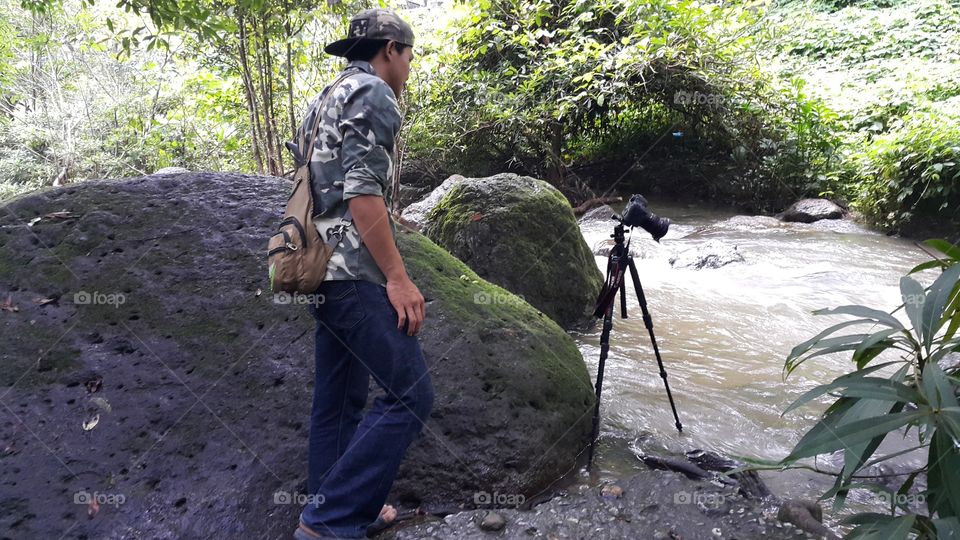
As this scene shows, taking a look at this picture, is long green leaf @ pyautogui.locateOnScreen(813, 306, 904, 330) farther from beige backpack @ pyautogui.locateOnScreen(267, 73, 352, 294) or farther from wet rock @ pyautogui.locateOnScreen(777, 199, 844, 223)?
wet rock @ pyautogui.locateOnScreen(777, 199, 844, 223)

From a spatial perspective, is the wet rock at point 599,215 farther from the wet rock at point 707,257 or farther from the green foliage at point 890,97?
the green foliage at point 890,97

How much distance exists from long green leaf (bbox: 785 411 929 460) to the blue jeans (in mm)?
1045

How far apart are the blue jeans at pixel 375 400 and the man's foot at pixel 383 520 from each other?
0.19 metres

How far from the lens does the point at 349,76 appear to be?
1779 mm

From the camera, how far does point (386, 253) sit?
5.64 ft

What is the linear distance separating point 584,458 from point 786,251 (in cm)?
600

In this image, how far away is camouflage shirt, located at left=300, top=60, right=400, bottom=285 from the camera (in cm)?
168

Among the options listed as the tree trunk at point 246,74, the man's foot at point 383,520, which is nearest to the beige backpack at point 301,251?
the man's foot at point 383,520

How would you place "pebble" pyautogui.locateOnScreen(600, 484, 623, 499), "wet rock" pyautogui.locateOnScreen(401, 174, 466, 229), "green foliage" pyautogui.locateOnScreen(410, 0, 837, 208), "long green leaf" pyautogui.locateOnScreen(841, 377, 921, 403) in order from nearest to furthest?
1. "long green leaf" pyautogui.locateOnScreen(841, 377, 921, 403)
2. "pebble" pyautogui.locateOnScreen(600, 484, 623, 499)
3. "wet rock" pyautogui.locateOnScreen(401, 174, 466, 229)
4. "green foliage" pyautogui.locateOnScreen(410, 0, 837, 208)

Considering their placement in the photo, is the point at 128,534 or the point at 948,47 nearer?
the point at 128,534

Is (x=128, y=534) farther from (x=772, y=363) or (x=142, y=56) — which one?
(x=142, y=56)

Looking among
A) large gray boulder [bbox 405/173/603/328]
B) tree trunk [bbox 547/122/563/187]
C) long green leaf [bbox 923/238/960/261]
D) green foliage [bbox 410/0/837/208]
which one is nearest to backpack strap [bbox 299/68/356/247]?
long green leaf [bbox 923/238/960/261]

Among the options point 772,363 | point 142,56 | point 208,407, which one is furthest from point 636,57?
point 142,56

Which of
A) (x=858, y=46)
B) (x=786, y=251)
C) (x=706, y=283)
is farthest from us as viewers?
(x=858, y=46)
